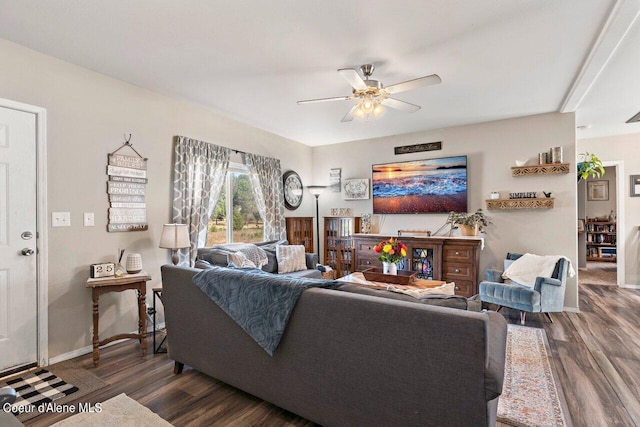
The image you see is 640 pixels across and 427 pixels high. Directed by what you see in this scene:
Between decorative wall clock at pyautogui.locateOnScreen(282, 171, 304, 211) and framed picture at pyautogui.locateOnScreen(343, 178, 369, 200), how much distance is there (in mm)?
844

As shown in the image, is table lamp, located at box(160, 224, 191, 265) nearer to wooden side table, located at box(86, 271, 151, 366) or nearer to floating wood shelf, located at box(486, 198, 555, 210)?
wooden side table, located at box(86, 271, 151, 366)

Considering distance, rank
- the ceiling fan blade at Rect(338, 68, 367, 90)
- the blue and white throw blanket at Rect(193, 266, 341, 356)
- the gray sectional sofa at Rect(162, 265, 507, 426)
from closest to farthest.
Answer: the gray sectional sofa at Rect(162, 265, 507, 426), the blue and white throw blanket at Rect(193, 266, 341, 356), the ceiling fan blade at Rect(338, 68, 367, 90)

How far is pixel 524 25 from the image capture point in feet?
7.41

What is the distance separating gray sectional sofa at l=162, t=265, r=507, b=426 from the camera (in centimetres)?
135

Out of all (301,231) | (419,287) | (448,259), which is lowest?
(419,287)

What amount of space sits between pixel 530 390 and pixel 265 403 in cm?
188

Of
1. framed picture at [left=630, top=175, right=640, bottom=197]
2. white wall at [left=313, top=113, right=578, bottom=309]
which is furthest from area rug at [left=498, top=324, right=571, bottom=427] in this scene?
framed picture at [left=630, top=175, right=640, bottom=197]

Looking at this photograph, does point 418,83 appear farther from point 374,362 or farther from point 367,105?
point 374,362

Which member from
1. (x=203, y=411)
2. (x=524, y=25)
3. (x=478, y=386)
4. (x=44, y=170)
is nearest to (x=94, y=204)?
(x=44, y=170)

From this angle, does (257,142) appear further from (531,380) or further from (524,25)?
(531,380)

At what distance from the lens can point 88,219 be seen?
9.75ft

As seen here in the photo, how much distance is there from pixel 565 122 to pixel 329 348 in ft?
14.5

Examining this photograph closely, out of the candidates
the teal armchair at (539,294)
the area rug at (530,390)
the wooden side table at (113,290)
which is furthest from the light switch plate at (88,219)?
the teal armchair at (539,294)

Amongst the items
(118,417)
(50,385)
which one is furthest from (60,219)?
(118,417)
